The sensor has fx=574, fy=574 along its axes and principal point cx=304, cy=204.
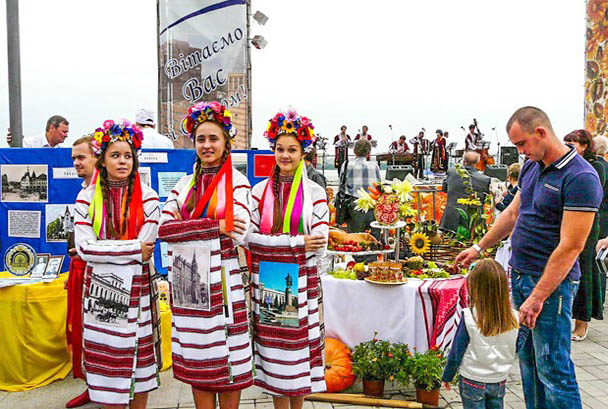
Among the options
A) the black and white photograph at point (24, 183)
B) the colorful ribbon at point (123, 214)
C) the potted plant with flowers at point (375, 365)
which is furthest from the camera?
the black and white photograph at point (24, 183)

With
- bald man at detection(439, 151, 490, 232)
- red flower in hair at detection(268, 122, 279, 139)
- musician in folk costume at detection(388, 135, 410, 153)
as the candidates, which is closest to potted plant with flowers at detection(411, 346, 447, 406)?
red flower in hair at detection(268, 122, 279, 139)

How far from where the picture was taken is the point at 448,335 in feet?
13.3

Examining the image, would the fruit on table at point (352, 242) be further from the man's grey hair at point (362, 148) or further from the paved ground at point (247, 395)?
the man's grey hair at point (362, 148)

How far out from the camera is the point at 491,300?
2.83 meters

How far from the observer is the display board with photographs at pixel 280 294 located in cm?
316

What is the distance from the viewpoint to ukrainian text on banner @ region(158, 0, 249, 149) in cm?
655

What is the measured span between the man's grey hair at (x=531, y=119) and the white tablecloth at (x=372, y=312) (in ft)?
5.28

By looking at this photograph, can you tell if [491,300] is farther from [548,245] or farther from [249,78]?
[249,78]

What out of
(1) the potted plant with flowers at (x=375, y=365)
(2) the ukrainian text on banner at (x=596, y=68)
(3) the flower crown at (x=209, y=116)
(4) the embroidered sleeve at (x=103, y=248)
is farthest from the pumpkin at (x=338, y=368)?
(2) the ukrainian text on banner at (x=596, y=68)

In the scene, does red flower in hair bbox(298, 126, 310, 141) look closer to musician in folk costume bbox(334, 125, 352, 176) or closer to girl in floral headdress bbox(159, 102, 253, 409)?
girl in floral headdress bbox(159, 102, 253, 409)

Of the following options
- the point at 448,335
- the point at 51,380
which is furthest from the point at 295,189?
the point at 51,380

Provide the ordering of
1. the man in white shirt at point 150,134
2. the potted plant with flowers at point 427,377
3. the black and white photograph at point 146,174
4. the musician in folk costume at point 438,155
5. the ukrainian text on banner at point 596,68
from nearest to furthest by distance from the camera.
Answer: the potted plant with flowers at point 427,377 → the black and white photograph at point 146,174 → the man in white shirt at point 150,134 → the ukrainian text on banner at point 596,68 → the musician in folk costume at point 438,155

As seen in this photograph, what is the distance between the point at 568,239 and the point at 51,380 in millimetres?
3736

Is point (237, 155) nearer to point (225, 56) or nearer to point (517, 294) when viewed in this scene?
point (225, 56)
